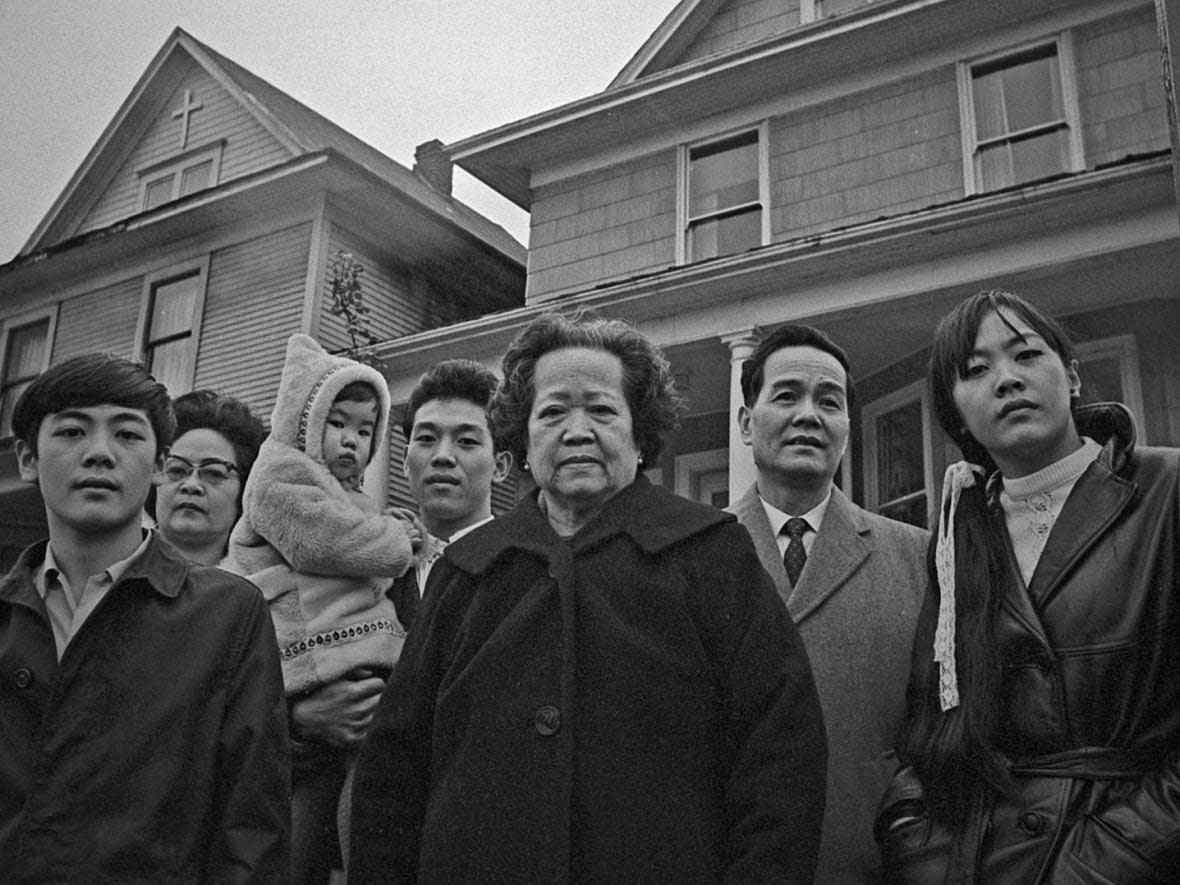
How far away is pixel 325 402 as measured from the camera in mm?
3076

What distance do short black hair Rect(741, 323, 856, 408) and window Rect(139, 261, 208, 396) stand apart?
36.4ft

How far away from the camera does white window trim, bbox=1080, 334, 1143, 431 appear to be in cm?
759

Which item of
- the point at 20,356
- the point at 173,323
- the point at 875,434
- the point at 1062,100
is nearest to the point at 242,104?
the point at 173,323

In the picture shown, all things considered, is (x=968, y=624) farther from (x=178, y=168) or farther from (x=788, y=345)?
(x=178, y=168)

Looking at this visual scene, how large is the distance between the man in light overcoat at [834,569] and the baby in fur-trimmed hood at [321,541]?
1.01m

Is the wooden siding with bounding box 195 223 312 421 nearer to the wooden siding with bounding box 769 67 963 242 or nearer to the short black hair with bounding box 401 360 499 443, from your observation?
the wooden siding with bounding box 769 67 963 242

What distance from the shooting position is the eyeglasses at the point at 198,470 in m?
3.48

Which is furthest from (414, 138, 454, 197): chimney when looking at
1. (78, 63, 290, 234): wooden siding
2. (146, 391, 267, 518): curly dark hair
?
(146, 391, 267, 518): curly dark hair

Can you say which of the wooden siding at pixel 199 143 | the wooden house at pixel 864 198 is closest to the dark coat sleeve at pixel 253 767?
the wooden house at pixel 864 198

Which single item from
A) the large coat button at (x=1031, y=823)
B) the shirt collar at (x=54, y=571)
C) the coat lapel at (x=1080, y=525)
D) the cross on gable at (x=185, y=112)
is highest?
the cross on gable at (x=185, y=112)

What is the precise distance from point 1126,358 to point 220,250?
32.5 ft

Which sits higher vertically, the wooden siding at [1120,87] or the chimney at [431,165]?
the chimney at [431,165]

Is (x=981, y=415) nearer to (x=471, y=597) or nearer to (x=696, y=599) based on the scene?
(x=696, y=599)

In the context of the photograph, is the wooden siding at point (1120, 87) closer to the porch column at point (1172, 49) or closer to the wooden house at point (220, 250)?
the wooden house at point (220, 250)
